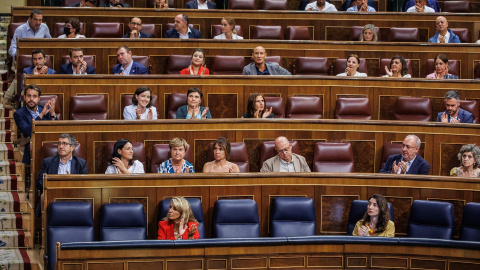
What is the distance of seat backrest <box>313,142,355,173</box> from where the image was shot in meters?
3.97

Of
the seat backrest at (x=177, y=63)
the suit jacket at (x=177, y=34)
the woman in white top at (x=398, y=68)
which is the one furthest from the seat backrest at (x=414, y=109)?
the suit jacket at (x=177, y=34)

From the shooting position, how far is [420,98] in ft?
14.5

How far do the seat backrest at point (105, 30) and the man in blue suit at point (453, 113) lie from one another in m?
2.17

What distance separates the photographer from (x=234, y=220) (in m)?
3.43

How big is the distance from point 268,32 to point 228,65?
0.60 m

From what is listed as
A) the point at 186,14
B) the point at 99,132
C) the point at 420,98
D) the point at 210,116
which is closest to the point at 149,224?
the point at 99,132

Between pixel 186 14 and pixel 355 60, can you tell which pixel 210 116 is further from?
pixel 186 14

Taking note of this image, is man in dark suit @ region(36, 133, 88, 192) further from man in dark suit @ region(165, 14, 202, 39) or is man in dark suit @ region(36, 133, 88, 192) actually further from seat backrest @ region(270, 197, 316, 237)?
man in dark suit @ region(165, 14, 202, 39)

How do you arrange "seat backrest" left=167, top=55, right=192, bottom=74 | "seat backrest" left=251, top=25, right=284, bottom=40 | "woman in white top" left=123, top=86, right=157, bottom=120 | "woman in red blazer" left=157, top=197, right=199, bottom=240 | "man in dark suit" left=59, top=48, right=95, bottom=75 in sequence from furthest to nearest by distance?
"seat backrest" left=251, top=25, right=284, bottom=40 → "seat backrest" left=167, top=55, right=192, bottom=74 → "man in dark suit" left=59, top=48, right=95, bottom=75 → "woman in white top" left=123, top=86, right=157, bottom=120 → "woman in red blazer" left=157, top=197, right=199, bottom=240

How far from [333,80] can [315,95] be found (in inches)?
5.1

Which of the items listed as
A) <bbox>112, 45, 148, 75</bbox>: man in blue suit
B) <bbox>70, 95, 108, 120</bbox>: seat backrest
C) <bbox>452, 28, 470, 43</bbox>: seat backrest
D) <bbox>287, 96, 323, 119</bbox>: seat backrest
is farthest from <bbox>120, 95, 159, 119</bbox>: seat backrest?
<bbox>452, 28, 470, 43</bbox>: seat backrest

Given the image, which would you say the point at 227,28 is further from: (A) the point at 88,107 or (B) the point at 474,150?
(B) the point at 474,150

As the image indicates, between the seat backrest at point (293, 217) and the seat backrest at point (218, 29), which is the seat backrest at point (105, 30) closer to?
the seat backrest at point (218, 29)

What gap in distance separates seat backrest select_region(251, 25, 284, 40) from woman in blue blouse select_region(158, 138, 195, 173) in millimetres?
1762
